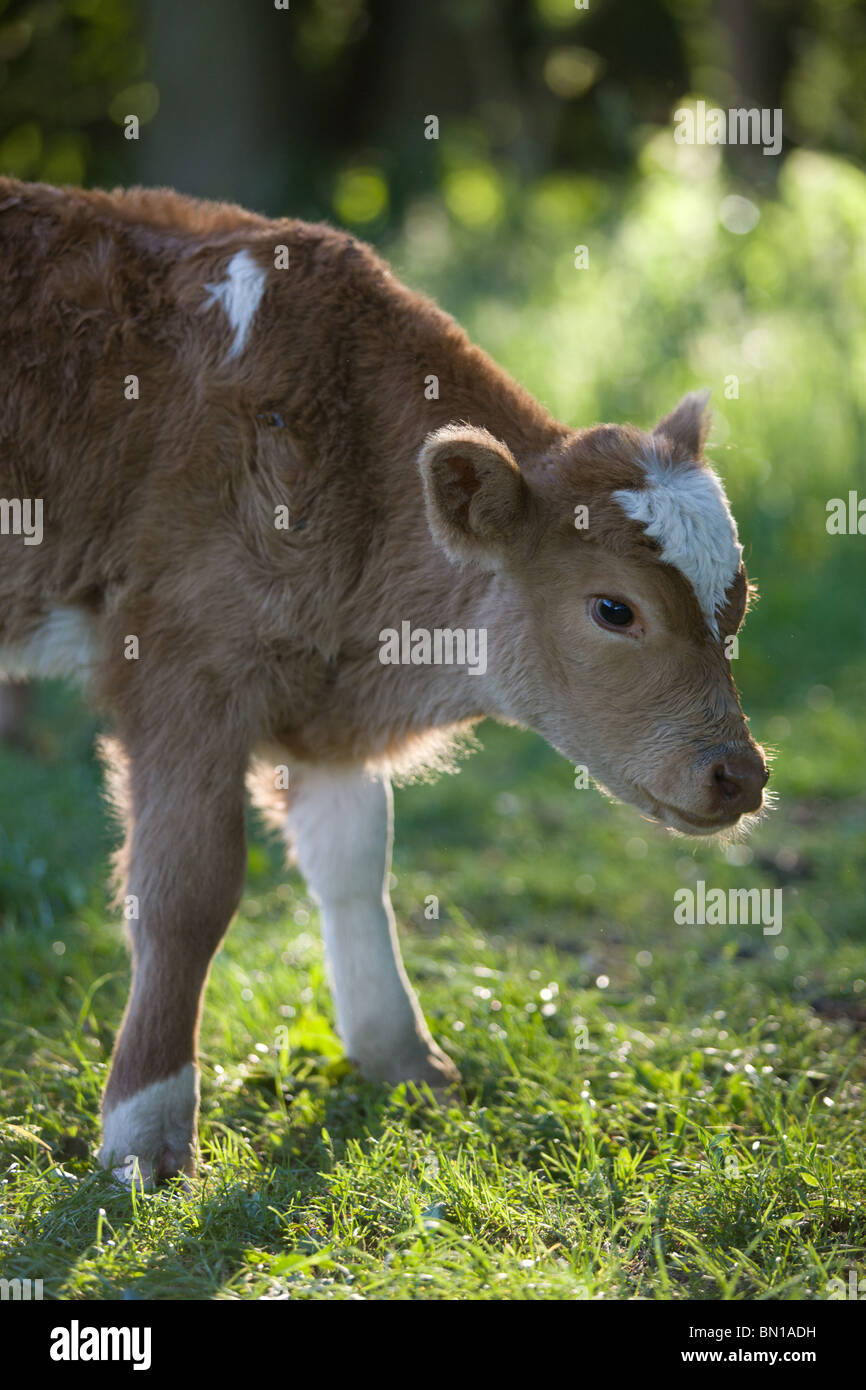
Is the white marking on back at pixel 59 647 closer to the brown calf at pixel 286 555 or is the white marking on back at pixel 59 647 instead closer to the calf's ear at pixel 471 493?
the brown calf at pixel 286 555

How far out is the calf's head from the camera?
3869mm

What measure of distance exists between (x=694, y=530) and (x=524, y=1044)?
175cm

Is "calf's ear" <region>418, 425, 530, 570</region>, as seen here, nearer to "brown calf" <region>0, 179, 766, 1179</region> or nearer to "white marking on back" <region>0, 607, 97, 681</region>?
"brown calf" <region>0, 179, 766, 1179</region>

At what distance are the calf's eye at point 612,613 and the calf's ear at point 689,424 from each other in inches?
24.8

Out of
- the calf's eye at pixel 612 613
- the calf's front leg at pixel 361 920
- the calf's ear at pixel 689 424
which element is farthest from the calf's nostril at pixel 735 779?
the calf's front leg at pixel 361 920

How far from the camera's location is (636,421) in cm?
952

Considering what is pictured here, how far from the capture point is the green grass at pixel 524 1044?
3.47 m

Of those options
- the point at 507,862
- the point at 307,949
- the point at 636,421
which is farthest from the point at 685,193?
the point at 307,949

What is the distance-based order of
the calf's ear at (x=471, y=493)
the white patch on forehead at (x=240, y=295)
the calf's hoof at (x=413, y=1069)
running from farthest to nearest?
the calf's hoof at (x=413, y=1069) < the white patch on forehead at (x=240, y=295) < the calf's ear at (x=471, y=493)

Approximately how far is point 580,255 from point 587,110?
13.5 metres

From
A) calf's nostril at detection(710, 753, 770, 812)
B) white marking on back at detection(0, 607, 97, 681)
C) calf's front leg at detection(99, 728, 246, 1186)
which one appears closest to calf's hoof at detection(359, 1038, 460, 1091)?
calf's front leg at detection(99, 728, 246, 1186)

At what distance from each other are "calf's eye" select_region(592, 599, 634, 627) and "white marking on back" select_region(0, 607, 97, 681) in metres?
1.49

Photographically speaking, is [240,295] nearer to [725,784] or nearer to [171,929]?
[171,929]
